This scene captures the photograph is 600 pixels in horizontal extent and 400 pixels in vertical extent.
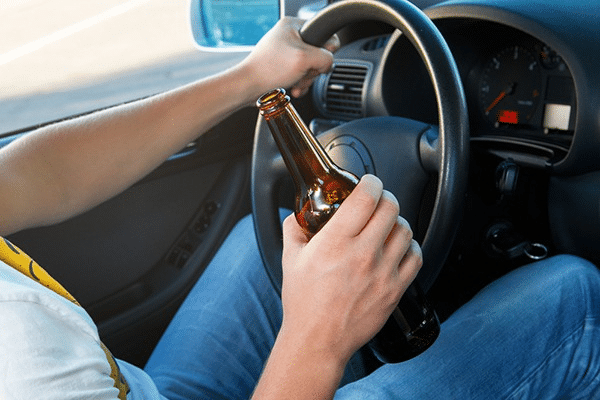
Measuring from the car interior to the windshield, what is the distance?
417 mm

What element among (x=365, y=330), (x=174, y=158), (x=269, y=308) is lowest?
(x=269, y=308)

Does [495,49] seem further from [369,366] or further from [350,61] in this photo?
[369,366]

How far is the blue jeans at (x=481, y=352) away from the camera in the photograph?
3.46 ft

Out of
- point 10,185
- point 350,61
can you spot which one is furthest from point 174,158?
point 10,185

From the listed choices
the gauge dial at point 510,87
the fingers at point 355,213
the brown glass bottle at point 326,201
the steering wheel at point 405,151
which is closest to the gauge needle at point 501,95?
the gauge dial at point 510,87

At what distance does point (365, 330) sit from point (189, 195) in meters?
1.19

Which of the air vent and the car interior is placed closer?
the car interior

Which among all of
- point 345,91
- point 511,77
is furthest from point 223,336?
point 511,77

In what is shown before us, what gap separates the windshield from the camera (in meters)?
2.66

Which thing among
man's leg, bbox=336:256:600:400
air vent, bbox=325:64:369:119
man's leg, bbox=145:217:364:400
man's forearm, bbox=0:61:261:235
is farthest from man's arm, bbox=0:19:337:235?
man's leg, bbox=336:256:600:400

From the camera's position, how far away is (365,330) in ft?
2.83

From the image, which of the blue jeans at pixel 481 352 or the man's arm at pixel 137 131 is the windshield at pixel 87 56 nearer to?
the man's arm at pixel 137 131

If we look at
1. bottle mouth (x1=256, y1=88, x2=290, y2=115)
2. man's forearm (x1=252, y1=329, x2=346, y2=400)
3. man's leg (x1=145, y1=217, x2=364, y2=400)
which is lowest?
man's leg (x1=145, y1=217, x2=364, y2=400)

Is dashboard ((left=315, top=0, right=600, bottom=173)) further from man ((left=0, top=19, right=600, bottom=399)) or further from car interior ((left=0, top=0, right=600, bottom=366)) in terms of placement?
man ((left=0, top=19, right=600, bottom=399))
